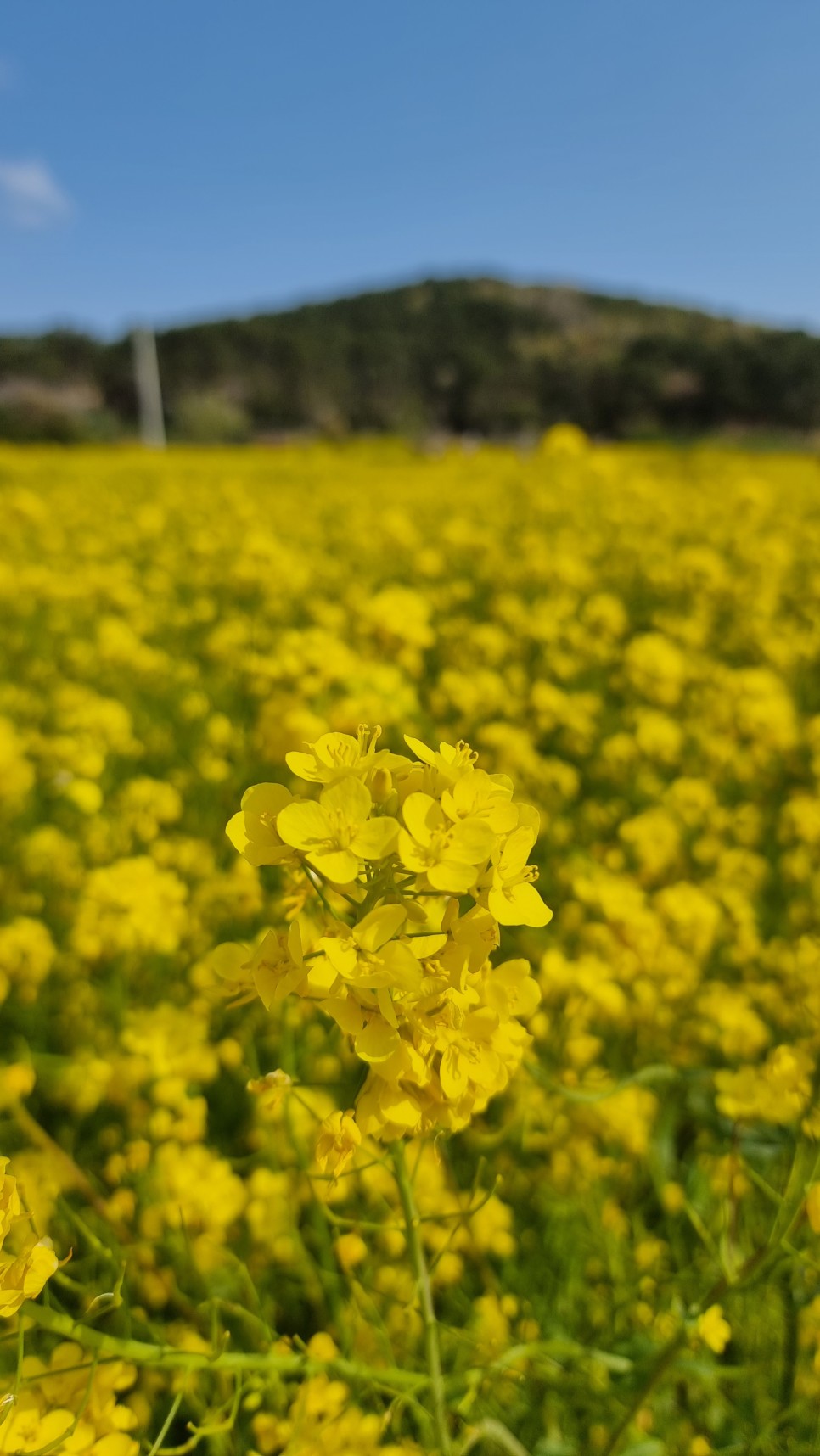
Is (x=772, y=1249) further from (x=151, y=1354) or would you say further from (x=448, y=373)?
(x=448, y=373)

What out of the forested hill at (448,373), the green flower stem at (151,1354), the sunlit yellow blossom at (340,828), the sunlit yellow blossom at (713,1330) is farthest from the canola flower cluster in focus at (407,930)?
the forested hill at (448,373)

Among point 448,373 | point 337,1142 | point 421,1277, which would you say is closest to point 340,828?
point 337,1142

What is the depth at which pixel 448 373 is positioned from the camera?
31.9m

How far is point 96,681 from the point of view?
3949mm

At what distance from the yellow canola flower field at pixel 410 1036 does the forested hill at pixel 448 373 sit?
2659cm

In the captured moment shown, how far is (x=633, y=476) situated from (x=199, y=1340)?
8415mm

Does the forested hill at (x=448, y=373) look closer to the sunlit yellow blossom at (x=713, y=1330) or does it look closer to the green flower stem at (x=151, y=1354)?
the sunlit yellow blossom at (x=713, y=1330)

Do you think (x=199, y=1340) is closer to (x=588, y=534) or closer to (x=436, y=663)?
(x=436, y=663)

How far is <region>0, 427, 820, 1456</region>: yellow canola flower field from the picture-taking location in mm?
751

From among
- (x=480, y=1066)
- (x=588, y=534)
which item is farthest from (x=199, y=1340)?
(x=588, y=534)

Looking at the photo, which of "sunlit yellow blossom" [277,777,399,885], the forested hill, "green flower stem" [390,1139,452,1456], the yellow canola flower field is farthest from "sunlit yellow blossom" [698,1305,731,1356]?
the forested hill

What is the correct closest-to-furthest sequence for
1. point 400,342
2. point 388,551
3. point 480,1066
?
1. point 480,1066
2. point 388,551
3. point 400,342

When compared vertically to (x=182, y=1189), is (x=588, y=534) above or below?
above

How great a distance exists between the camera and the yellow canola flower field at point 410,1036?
29.6 inches
